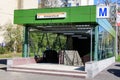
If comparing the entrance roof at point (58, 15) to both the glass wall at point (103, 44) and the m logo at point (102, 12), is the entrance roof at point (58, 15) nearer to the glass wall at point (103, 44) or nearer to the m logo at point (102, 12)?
the m logo at point (102, 12)

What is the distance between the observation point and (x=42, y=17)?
797 inches

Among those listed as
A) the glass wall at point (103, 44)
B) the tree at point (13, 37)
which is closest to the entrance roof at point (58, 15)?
the glass wall at point (103, 44)

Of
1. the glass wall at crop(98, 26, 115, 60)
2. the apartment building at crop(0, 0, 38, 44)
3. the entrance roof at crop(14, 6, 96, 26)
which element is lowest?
the glass wall at crop(98, 26, 115, 60)

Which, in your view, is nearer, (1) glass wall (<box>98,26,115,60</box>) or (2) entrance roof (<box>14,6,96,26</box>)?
(2) entrance roof (<box>14,6,96,26</box>)

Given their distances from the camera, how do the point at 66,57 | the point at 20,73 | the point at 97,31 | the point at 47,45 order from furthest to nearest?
the point at 47,45 → the point at 66,57 → the point at 97,31 → the point at 20,73

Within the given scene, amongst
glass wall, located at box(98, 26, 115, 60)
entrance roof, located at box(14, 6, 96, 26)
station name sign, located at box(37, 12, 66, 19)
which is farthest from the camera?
glass wall, located at box(98, 26, 115, 60)

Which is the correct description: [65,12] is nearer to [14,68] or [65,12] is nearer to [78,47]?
[14,68]

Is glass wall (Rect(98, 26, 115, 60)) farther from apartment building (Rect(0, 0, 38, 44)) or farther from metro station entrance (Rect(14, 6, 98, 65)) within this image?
apartment building (Rect(0, 0, 38, 44))

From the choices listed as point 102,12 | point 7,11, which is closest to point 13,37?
point 7,11

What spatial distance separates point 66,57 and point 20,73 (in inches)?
213

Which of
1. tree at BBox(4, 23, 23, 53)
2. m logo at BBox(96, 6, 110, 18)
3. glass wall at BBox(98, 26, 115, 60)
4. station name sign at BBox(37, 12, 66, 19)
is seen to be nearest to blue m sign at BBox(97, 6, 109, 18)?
m logo at BBox(96, 6, 110, 18)

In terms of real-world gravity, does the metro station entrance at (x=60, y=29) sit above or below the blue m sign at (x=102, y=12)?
below

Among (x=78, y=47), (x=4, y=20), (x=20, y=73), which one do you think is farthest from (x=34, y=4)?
(x=20, y=73)

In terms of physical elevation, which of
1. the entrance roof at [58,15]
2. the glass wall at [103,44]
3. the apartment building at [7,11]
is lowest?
the glass wall at [103,44]
